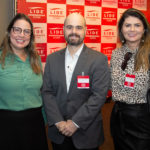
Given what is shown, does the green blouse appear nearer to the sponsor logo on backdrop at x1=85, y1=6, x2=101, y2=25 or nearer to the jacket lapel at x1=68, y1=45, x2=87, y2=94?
the jacket lapel at x1=68, y1=45, x2=87, y2=94

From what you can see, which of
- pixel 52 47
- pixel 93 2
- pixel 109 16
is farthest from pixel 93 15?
pixel 52 47

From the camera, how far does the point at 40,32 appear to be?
3074 millimetres

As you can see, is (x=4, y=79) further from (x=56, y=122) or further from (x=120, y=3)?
(x=120, y=3)

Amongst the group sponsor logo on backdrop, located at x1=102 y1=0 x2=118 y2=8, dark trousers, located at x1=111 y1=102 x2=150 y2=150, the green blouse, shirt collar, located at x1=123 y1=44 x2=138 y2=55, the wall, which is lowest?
dark trousers, located at x1=111 y1=102 x2=150 y2=150

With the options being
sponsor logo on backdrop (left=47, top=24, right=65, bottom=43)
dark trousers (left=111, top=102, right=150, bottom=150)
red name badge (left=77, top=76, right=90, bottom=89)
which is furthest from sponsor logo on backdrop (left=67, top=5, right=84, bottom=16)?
dark trousers (left=111, top=102, right=150, bottom=150)

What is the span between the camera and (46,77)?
1900mm

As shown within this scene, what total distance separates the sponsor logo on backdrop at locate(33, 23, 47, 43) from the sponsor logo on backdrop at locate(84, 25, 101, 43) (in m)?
0.74

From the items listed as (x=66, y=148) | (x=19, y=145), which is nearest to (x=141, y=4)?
(x=66, y=148)

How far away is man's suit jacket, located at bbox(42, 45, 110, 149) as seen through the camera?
1741 mm

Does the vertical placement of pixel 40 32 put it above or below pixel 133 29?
above

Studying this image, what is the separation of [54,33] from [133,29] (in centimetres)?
163

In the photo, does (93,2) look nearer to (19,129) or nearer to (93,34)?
(93,34)

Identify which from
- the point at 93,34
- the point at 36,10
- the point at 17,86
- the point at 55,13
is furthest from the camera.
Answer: the point at 93,34

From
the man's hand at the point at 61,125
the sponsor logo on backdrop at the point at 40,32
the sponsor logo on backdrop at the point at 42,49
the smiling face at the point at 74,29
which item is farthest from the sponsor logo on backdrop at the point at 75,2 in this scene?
the man's hand at the point at 61,125
